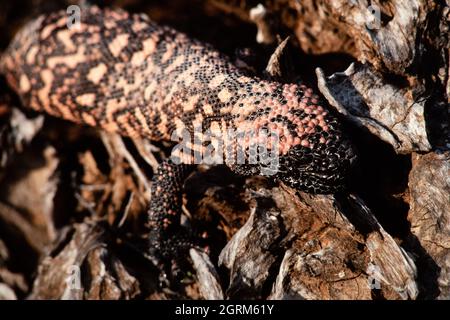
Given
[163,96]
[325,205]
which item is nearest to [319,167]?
[325,205]

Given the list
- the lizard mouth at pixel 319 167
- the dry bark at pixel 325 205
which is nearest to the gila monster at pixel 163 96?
the lizard mouth at pixel 319 167

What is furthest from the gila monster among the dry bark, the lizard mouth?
the dry bark

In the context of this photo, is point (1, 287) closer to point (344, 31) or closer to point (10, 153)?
point (10, 153)

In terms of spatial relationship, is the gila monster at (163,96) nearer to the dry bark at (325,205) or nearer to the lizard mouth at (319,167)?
the lizard mouth at (319,167)

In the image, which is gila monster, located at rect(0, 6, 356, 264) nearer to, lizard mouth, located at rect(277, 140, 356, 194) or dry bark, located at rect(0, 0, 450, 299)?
lizard mouth, located at rect(277, 140, 356, 194)

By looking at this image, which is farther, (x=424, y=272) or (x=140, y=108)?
(x=140, y=108)

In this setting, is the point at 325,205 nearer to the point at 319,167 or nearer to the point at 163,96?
the point at 319,167

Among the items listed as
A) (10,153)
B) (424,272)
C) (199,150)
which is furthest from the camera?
(10,153)
